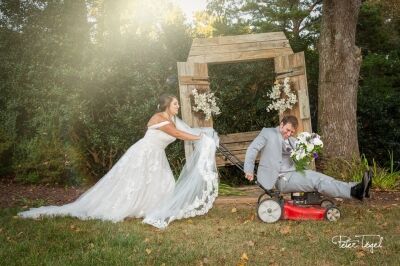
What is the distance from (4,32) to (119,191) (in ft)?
23.3

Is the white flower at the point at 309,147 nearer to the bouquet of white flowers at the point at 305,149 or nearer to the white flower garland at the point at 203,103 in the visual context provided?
the bouquet of white flowers at the point at 305,149

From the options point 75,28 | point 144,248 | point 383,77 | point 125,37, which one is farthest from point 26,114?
point 383,77

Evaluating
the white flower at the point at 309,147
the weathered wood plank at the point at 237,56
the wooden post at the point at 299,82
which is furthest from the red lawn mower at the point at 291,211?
the weathered wood plank at the point at 237,56

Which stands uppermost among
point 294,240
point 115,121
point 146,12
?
point 146,12

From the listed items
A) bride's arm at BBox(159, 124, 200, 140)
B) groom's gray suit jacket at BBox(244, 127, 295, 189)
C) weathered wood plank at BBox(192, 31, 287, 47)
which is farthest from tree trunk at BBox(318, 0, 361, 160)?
bride's arm at BBox(159, 124, 200, 140)

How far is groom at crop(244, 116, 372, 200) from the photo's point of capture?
6.17 metres

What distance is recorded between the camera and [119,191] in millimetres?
7109

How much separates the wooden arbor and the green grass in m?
2.69

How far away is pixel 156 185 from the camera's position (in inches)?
283

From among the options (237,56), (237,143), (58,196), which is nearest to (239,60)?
(237,56)

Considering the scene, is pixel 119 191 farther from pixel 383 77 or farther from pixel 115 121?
pixel 383 77

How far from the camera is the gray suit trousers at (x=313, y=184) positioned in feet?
19.9

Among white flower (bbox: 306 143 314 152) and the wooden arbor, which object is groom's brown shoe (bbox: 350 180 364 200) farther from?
the wooden arbor

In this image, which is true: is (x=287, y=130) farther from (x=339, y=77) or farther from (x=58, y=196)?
(x=58, y=196)
